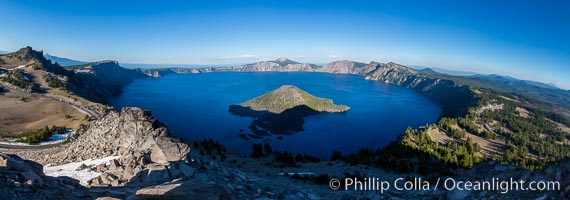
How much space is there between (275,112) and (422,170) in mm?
150833

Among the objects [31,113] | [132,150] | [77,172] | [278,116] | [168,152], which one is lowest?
[278,116]

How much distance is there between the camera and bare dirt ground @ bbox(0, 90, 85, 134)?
81.3 meters

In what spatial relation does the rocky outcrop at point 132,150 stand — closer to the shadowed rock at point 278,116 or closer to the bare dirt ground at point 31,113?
the bare dirt ground at point 31,113

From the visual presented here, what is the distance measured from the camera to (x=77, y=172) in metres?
28.3

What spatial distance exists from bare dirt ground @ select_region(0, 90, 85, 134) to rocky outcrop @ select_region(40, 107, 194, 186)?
50597 millimetres

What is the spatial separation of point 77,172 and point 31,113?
87.7 m

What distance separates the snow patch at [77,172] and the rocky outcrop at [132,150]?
2.26 feet

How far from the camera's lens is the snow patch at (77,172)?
2698 cm

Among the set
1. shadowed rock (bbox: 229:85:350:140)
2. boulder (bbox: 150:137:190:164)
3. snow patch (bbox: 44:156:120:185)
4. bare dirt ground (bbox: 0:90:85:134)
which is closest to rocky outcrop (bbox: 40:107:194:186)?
boulder (bbox: 150:137:190:164)

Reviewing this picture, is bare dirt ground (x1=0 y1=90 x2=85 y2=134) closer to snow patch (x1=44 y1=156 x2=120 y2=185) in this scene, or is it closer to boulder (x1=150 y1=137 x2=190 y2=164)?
snow patch (x1=44 y1=156 x2=120 y2=185)

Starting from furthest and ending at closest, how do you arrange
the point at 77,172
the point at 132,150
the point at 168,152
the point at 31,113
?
the point at 31,113 < the point at 132,150 < the point at 77,172 < the point at 168,152

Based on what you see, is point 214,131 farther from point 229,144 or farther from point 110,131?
point 110,131

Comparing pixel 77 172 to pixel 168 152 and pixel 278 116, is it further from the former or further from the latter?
pixel 278 116

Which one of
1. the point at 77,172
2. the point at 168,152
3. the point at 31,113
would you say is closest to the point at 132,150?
the point at 77,172
